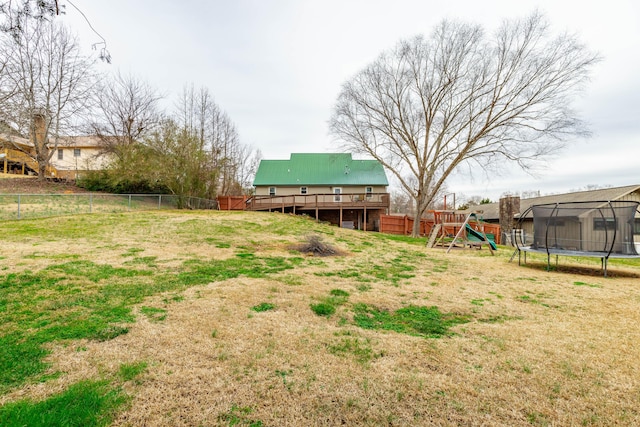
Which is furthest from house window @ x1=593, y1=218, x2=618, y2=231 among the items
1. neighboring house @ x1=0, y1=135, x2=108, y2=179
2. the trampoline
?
neighboring house @ x1=0, y1=135, x2=108, y2=179

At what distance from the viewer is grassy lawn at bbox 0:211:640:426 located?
2.07 meters

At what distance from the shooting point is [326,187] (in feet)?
90.7

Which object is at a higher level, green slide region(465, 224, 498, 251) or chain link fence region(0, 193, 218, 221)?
chain link fence region(0, 193, 218, 221)

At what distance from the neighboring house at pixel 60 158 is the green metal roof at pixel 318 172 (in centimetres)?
1392

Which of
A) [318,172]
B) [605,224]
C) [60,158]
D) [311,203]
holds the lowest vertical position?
[605,224]

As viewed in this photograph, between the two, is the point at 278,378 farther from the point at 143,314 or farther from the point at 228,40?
the point at 228,40

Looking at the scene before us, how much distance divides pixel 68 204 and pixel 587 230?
21.9 metres

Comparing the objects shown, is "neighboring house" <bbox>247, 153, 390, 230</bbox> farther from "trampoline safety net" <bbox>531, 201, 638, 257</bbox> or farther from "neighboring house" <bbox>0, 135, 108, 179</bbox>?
"trampoline safety net" <bbox>531, 201, 638, 257</bbox>

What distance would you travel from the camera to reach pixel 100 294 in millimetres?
4363

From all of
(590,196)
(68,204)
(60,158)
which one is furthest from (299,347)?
(60,158)

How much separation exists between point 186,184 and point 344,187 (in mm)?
14611

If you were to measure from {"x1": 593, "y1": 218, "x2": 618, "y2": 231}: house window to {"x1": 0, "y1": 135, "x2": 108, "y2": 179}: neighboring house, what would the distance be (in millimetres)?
28930

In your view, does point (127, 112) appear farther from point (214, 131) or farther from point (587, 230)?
point (587, 230)

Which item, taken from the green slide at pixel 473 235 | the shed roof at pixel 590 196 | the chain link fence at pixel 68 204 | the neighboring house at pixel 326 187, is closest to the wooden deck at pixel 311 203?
the neighboring house at pixel 326 187
